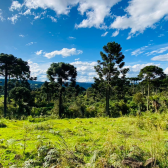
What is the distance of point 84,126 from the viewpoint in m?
7.05

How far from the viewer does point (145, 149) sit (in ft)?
10.9

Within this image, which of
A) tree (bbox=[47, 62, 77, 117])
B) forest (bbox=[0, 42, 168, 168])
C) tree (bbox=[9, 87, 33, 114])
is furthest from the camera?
tree (bbox=[9, 87, 33, 114])

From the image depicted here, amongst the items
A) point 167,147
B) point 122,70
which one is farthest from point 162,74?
point 167,147

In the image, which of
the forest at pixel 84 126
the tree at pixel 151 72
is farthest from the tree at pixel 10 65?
the tree at pixel 151 72

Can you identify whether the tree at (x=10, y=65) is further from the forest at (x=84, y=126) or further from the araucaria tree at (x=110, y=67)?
the araucaria tree at (x=110, y=67)

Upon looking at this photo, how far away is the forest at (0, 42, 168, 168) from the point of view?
2.82 m

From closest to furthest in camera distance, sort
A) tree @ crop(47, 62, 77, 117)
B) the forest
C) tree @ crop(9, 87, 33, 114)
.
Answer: the forest → tree @ crop(47, 62, 77, 117) → tree @ crop(9, 87, 33, 114)

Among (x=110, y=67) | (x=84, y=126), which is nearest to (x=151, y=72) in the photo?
(x=110, y=67)

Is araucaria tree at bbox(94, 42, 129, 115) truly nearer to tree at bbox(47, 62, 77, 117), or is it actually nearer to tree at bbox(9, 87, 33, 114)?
tree at bbox(47, 62, 77, 117)

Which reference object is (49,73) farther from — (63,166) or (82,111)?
(63,166)

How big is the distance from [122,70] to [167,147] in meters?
12.6

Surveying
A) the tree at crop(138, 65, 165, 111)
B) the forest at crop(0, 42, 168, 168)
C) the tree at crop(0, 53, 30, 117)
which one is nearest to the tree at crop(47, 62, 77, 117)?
the forest at crop(0, 42, 168, 168)

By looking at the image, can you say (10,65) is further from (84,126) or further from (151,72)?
(151,72)

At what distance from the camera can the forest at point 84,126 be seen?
9.25 ft
